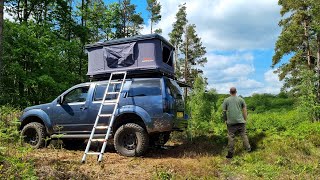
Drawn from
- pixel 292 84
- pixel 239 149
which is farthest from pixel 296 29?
pixel 239 149

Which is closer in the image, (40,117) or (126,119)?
(126,119)

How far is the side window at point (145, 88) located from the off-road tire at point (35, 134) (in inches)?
131

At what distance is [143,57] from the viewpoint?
9.61 metres

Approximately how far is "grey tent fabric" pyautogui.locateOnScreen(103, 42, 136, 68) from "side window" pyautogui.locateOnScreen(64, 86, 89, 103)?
117 centimetres

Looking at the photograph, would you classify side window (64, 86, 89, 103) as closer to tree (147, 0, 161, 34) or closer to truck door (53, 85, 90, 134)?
truck door (53, 85, 90, 134)

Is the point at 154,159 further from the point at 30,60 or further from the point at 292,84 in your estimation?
the point at 292,84

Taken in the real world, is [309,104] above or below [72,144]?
above

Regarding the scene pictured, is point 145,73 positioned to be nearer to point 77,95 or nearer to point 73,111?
point 77,95

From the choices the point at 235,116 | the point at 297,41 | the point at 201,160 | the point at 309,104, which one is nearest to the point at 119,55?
the point at 235,116

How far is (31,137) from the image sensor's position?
34.6 feet

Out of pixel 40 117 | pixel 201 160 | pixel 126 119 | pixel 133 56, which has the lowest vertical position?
pixel 201 160

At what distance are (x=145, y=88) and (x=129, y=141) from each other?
164 cm

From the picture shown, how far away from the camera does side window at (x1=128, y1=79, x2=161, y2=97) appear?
8.97 m

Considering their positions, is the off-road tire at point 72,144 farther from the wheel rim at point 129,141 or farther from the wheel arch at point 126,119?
the wheel rim at point 129,141
